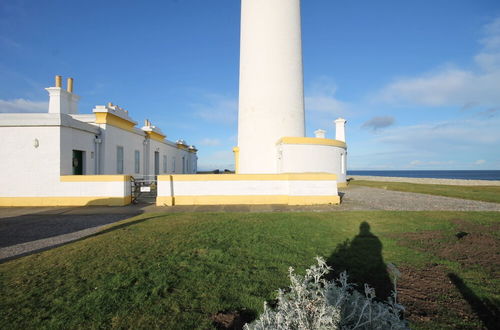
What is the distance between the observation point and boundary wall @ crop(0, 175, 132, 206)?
10297 mm

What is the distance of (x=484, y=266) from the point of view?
404 centimetres

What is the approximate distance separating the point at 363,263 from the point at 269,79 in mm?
11935

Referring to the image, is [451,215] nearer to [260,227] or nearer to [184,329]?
[260,227]

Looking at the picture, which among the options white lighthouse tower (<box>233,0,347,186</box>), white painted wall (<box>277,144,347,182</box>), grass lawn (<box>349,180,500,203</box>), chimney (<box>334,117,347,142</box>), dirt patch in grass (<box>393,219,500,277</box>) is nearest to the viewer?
dirt patch in grass (<box>393,219,500,277</box>)

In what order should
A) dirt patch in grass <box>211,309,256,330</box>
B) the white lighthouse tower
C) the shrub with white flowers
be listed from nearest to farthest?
the shrub with white flowers, dirt patch in grass <box>211,309,256,330</box>, the white lighthouse tower

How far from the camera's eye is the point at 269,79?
14.1m

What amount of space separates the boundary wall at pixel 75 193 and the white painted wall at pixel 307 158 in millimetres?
7726

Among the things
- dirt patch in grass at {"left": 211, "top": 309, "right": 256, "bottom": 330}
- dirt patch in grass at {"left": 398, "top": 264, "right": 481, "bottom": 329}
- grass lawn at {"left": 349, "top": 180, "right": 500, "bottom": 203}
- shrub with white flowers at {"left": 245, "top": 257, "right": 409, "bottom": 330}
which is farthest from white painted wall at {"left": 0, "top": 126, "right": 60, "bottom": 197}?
grass lawn at {"left": 349, "top": 180, "right": 500, "bottom": 203}

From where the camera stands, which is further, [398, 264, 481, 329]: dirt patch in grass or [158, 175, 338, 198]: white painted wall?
[158, 175, 338, 198]: white painted wall

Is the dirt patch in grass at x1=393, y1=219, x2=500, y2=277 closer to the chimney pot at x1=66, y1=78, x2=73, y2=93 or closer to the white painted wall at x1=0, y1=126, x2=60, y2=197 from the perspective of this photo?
the white painted wall at x1=0, y1=126, x2=60, y2=197

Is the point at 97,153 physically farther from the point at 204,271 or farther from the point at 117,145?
the point at 204,271

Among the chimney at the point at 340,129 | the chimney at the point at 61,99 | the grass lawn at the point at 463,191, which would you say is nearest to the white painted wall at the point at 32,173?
the chimney at the point at 61,99

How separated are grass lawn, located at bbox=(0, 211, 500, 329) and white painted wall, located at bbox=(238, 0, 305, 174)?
27.5ft

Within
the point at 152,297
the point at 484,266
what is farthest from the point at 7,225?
the point at 484,266
